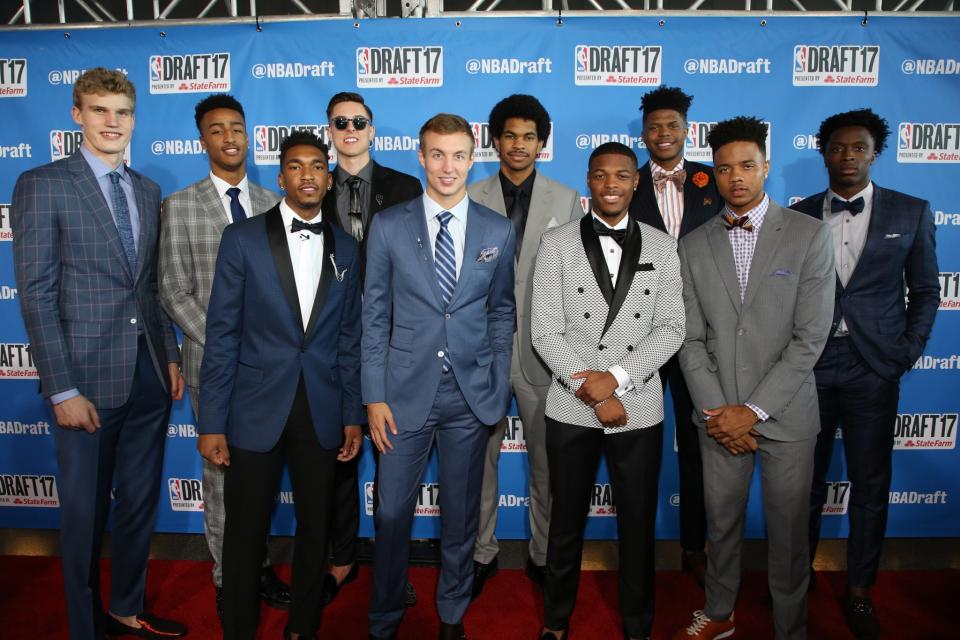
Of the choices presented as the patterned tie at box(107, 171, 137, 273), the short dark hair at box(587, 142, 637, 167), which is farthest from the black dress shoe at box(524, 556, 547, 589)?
the patterned tie at box(107, 171, 137, 273)

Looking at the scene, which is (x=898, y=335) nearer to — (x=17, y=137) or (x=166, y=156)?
(x=166, y=156)

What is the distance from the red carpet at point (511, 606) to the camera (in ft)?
10.5

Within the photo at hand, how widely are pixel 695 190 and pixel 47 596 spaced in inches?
167

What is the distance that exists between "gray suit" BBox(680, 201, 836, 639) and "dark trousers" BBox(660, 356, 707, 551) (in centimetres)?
47

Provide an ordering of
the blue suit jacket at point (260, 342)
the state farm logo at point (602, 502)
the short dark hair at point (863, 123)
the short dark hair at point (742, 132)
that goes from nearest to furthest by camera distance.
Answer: the blue suit jacket at point (260, 342), the short dark hair at point (742, 132), the short dark hair at point (863, 123), the state farm logo at point (602, 502)

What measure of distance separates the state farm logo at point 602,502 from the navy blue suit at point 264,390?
6.99ft

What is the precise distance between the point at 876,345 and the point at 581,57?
2.44m

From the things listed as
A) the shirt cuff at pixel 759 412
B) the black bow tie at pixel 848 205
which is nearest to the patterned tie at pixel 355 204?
the shirt cuff at pixel 759 412

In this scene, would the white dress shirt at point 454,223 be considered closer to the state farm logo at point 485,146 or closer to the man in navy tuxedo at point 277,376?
the man in navy tuxedo at point 277,376

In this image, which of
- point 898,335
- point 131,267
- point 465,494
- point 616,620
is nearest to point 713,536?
point 616,620

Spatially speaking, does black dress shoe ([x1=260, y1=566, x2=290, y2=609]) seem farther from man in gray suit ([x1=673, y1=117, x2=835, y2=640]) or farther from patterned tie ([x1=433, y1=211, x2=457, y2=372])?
man in gray suit ([x1=673, y1=117, x2=835, y2=640])

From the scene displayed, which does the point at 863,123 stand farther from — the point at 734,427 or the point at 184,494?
the point at 184,494

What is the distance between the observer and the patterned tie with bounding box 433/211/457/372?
2.75m

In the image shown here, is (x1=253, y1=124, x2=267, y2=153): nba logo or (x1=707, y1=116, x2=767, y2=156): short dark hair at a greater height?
(x1=253, y1=124, x2=267, y2=153): nba logo
